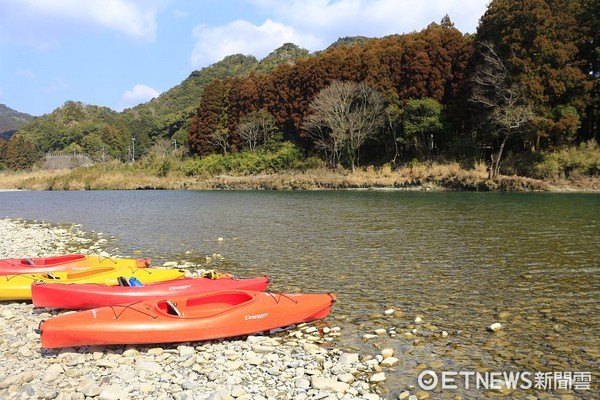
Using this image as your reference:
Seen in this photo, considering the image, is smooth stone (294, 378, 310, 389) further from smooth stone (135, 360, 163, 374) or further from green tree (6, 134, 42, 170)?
green tree (6, 134, 42, 170)

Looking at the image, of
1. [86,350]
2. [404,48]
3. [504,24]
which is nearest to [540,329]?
[86,350]

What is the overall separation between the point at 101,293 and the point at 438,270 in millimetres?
6999

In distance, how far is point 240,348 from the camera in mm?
5715

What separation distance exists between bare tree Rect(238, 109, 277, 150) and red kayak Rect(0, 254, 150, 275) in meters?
45.8

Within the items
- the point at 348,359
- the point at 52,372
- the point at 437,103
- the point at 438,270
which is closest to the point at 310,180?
the point at 437,103

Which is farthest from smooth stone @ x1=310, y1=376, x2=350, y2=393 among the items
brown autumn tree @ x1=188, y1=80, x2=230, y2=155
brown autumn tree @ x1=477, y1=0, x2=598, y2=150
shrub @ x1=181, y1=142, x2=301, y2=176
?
brown autumn tree @ x1=188, y1=80, x2=230, y2=155

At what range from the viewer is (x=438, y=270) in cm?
960

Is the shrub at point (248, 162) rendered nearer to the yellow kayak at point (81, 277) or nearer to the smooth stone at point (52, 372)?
the yellow kayak at point (81, 277)

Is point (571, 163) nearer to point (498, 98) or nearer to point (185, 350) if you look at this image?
point (498, 98)

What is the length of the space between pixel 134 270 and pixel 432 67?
39245 mm

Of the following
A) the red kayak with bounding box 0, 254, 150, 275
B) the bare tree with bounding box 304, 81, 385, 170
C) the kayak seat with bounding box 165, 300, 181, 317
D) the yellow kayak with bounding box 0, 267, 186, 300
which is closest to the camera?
the kayak seat with bounding box 165, 300, 181, 317

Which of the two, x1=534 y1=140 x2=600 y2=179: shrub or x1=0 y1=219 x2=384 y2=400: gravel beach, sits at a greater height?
x1=534 y1=140 x2=600 y2=179: shrub

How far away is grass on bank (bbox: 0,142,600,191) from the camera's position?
30.2 m

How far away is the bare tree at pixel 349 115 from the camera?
42.1m
